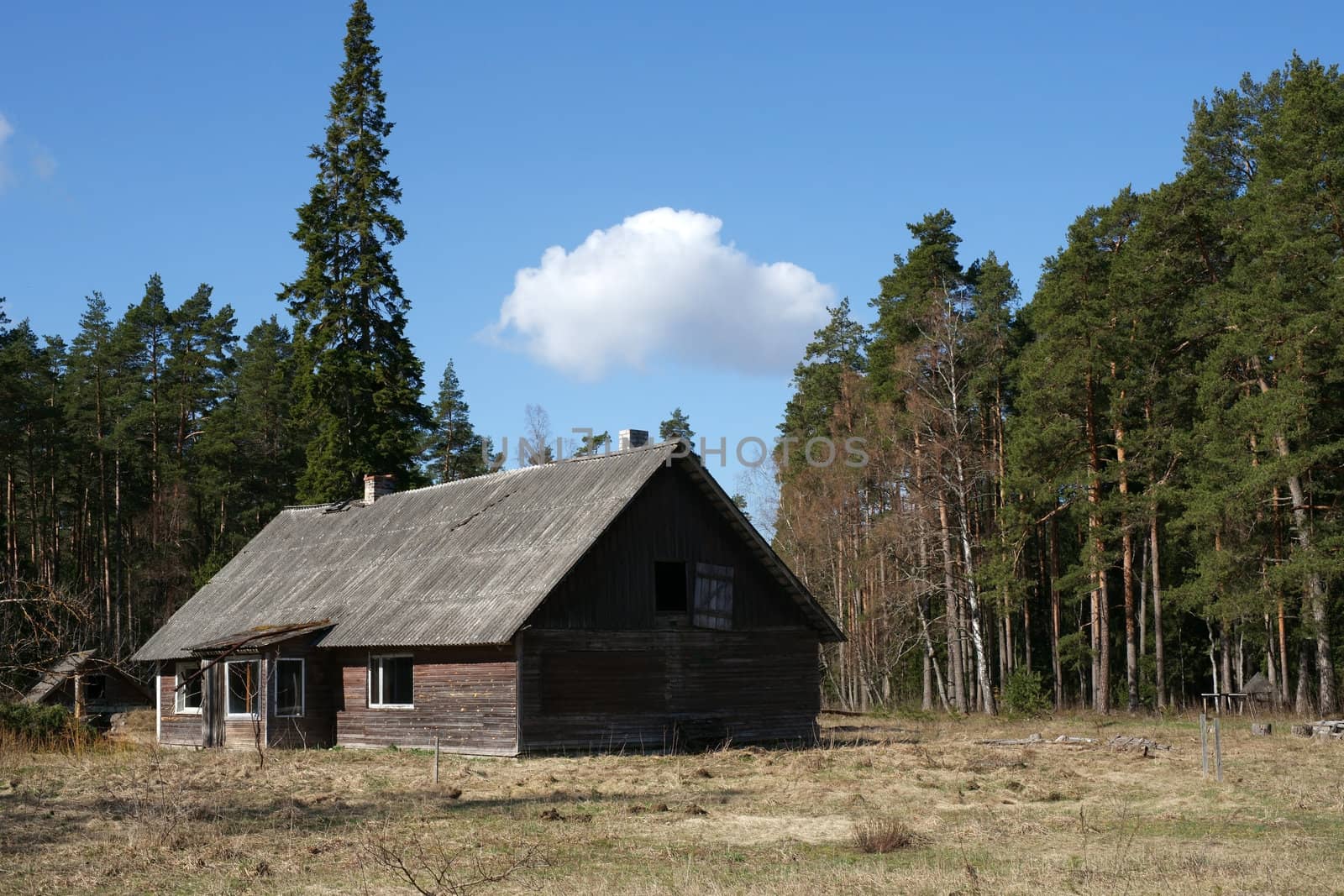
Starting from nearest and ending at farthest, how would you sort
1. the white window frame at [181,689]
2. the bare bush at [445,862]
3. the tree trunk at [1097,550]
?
the bare bush at [445,862]
the white window frame at [181,689]
the tree trunk at [1097,550]

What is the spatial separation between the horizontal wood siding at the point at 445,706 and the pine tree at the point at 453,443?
4702 cm

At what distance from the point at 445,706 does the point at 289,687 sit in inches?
199

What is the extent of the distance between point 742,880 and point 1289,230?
89.5 feet

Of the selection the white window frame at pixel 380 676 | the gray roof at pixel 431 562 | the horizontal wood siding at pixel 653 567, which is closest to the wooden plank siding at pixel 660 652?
the horizontal wood siding at pixel 653 567

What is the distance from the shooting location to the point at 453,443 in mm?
76938

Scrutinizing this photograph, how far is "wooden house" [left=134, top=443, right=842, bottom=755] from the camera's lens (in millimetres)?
26250

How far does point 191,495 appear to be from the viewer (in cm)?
5588

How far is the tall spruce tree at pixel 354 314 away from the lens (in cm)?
4747

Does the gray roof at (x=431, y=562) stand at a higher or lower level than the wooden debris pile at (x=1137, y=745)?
higher

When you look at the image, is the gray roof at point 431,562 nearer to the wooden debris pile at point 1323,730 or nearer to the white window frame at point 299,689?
the white window frame at point 299,689

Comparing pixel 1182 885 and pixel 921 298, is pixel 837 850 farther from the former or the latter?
pixel 921 298

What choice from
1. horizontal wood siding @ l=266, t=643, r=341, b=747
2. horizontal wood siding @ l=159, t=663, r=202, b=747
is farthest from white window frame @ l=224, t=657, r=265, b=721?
horizontal wood siding @ l=159, t=663, r=202, b=747

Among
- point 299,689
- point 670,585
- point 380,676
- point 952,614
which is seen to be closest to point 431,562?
point 380,676

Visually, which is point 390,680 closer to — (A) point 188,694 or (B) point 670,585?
(B) point 670,585
